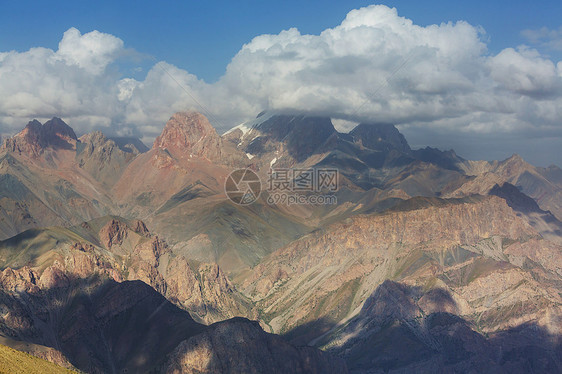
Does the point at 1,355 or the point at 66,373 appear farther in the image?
the point at 66,373

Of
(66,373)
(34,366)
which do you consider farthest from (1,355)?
(66,373)

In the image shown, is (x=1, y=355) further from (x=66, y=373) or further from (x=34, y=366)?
(x=66, y=373)
